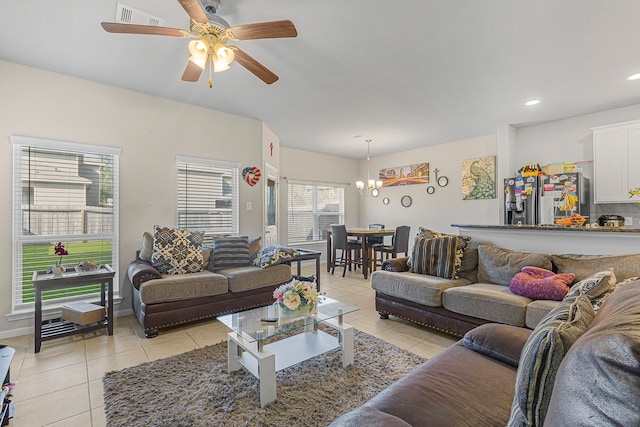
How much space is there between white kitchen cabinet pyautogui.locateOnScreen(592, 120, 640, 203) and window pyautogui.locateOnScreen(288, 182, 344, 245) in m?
4.79

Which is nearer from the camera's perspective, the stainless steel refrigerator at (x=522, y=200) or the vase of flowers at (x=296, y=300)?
the vase of flowers at (x=296, y=300)

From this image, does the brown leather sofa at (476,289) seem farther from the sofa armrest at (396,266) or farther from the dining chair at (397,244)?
the dining chair at (397,244)

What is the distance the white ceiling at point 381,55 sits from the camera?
215 cm

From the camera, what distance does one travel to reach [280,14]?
2189 millimetres

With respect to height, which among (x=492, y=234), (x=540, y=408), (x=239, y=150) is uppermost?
(x=239, y=150)

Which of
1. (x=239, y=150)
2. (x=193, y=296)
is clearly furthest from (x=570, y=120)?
(x=193, y=296)

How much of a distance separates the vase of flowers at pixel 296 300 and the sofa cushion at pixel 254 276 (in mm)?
1161

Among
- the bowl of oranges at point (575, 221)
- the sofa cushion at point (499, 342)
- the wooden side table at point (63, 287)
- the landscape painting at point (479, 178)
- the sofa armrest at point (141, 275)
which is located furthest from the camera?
the landscape painting at point (479, 178)

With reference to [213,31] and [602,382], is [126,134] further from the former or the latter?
[602,382]

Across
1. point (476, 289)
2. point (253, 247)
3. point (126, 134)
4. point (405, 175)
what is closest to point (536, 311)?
point (476, 289)

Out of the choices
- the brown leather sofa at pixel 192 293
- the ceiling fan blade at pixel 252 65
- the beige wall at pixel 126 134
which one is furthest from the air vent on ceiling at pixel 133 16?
the brown leather sofa at pixel 192 293

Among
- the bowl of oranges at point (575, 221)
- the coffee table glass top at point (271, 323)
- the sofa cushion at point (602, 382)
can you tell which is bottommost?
the coffee table glass top at point (271, 323)

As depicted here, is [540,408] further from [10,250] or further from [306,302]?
[10,250]

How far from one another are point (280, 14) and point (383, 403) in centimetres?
251
